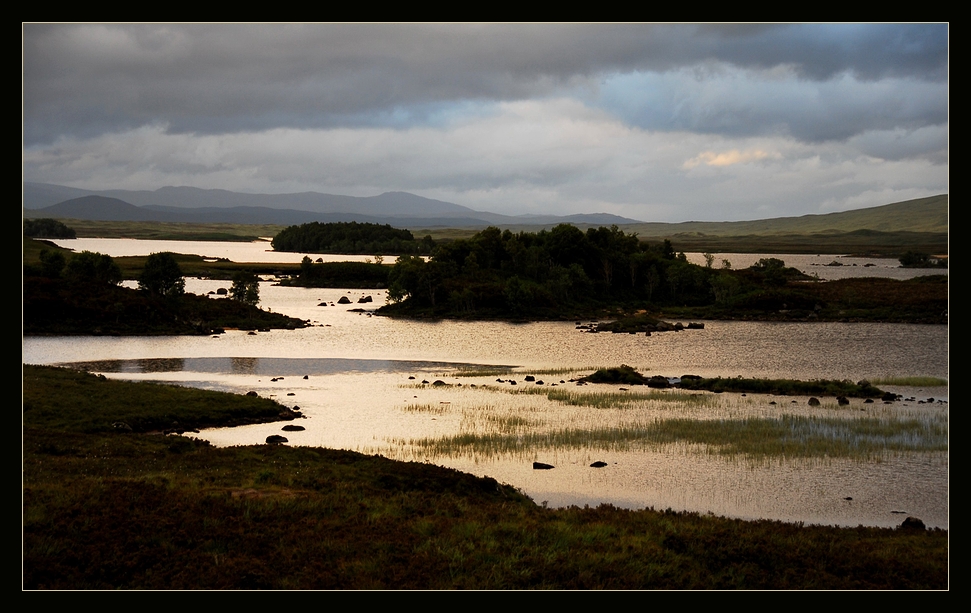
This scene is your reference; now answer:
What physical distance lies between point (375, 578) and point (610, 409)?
30.9 m

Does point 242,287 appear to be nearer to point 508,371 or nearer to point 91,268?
point 91,268

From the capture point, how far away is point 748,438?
35344mm

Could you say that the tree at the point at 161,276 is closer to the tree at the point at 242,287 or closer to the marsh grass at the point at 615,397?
the tree at the point at 242,287

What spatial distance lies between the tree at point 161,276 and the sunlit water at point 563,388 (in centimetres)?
1086

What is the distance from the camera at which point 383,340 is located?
8544 centimetres

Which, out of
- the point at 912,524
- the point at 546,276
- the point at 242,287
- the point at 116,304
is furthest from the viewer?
the point at 546,276

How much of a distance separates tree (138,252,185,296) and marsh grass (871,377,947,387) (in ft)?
243

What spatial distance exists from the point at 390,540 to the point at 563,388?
118 feet

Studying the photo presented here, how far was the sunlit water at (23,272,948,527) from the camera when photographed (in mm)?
26547

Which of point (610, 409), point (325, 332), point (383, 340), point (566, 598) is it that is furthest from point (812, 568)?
point (325, 332)

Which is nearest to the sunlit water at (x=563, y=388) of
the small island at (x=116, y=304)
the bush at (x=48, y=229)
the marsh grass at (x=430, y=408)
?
the marsh grass at (x=430, y=408)

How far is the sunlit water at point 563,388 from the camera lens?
26547 mm

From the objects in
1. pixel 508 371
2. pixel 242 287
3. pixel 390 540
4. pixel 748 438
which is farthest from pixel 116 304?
pixel 390 540
